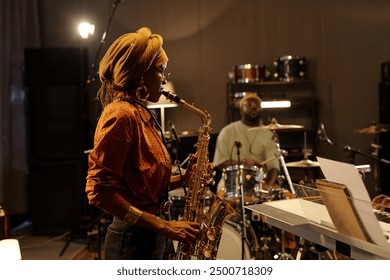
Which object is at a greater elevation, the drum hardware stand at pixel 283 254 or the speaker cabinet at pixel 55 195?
the speaker cabinet at pixel 55 195

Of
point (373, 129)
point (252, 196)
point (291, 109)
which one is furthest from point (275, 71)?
point (252, 196)

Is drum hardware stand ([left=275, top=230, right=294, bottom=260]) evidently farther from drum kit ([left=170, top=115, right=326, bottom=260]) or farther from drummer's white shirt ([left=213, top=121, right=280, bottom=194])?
drummer's white shirt ([left=213, top=121, right=280, bottom=194])

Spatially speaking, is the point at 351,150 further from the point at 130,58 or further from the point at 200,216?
the point at 130,58

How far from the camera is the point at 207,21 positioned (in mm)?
3004

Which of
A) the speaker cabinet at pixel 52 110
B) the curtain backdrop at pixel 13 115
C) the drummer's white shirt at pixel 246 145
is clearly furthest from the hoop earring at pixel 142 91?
the speaker cabinet at pixel 52 110

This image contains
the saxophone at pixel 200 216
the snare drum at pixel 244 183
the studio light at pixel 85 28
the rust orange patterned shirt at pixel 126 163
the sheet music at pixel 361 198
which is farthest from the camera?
the snare drum at pixel 244 183

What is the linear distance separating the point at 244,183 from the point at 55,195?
1.85 meters

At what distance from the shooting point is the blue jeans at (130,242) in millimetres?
1844

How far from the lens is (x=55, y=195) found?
14.8 ft

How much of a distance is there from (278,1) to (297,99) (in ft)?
2.08

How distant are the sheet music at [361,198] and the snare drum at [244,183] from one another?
5.52ft

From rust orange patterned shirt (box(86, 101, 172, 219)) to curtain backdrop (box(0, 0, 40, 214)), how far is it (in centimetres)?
190

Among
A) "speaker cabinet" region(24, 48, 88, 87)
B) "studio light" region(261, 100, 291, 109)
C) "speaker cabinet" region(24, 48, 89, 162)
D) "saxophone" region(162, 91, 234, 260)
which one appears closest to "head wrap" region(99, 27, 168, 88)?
"saxophone" region(162, 91, 234, 260)

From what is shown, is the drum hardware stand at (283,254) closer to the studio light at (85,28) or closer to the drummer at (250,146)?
the drummer at (250,146)
